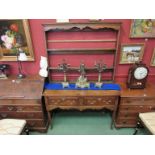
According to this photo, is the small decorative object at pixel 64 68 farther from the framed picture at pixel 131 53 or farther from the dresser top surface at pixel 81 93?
the framed picture at pixel 131 53

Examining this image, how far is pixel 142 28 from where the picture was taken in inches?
88.5

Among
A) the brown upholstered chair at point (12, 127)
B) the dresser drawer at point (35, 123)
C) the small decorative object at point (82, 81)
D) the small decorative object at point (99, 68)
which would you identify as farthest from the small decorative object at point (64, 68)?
the brown upholstered chair at point (12, 127)

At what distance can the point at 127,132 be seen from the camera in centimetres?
259

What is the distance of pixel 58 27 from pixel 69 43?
31 centimetres

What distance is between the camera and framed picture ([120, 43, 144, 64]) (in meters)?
2.40

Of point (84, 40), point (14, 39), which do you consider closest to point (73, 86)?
point (84, 40)

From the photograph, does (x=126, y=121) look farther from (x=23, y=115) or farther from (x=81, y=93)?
(x=23, y=115)

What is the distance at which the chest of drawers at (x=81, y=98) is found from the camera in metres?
2.31

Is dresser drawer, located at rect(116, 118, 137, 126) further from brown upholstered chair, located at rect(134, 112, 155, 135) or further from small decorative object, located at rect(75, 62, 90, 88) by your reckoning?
small decorative object, located at rect(75, 62, 90, 88)

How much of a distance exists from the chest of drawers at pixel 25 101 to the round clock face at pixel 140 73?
1449 mm

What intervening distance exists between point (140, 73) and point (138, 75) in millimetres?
42

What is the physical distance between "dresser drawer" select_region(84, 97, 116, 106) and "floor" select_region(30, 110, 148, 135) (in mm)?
540
